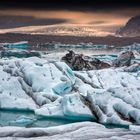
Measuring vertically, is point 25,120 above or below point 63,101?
below

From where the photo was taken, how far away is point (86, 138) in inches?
522

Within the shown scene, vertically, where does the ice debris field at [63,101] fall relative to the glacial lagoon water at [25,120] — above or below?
above

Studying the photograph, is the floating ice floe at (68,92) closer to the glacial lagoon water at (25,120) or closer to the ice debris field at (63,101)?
the ice debris field at (63,101)

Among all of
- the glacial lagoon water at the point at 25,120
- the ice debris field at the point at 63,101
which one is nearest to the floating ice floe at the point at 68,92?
the ice debris field at the point at 63,101

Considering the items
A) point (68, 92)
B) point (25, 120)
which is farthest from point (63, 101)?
point (68, 92)

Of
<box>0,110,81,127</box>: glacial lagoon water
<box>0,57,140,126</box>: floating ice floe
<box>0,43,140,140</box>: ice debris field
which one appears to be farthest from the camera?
<box>0,57,140,126</box>: floating ice floe

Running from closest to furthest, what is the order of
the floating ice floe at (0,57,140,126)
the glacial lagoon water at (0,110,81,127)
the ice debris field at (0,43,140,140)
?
the ice debris field at (0,43,140,140), the glacial lagoon water at (0,110,81,127), the floating ice floe at (0,57,140,126)

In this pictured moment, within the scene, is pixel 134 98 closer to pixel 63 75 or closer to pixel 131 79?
pixel 131 79

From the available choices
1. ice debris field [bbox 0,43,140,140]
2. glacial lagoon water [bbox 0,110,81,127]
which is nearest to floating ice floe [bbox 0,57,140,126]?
ice debris field [bbox 0,43,140,140]

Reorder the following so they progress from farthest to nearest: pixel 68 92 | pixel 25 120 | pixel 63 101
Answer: pixel 68 92, pixel 63 101, pixel 25 120

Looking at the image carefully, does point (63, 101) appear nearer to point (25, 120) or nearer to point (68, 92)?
point (25, 120)

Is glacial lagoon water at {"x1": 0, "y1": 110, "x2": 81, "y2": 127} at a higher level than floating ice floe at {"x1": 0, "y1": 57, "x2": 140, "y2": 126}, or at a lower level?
lower

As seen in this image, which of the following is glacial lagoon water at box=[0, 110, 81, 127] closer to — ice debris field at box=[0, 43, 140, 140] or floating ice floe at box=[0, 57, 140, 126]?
ice debris field at box=[0, 43, 140, 140]

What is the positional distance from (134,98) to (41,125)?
4.33 m
